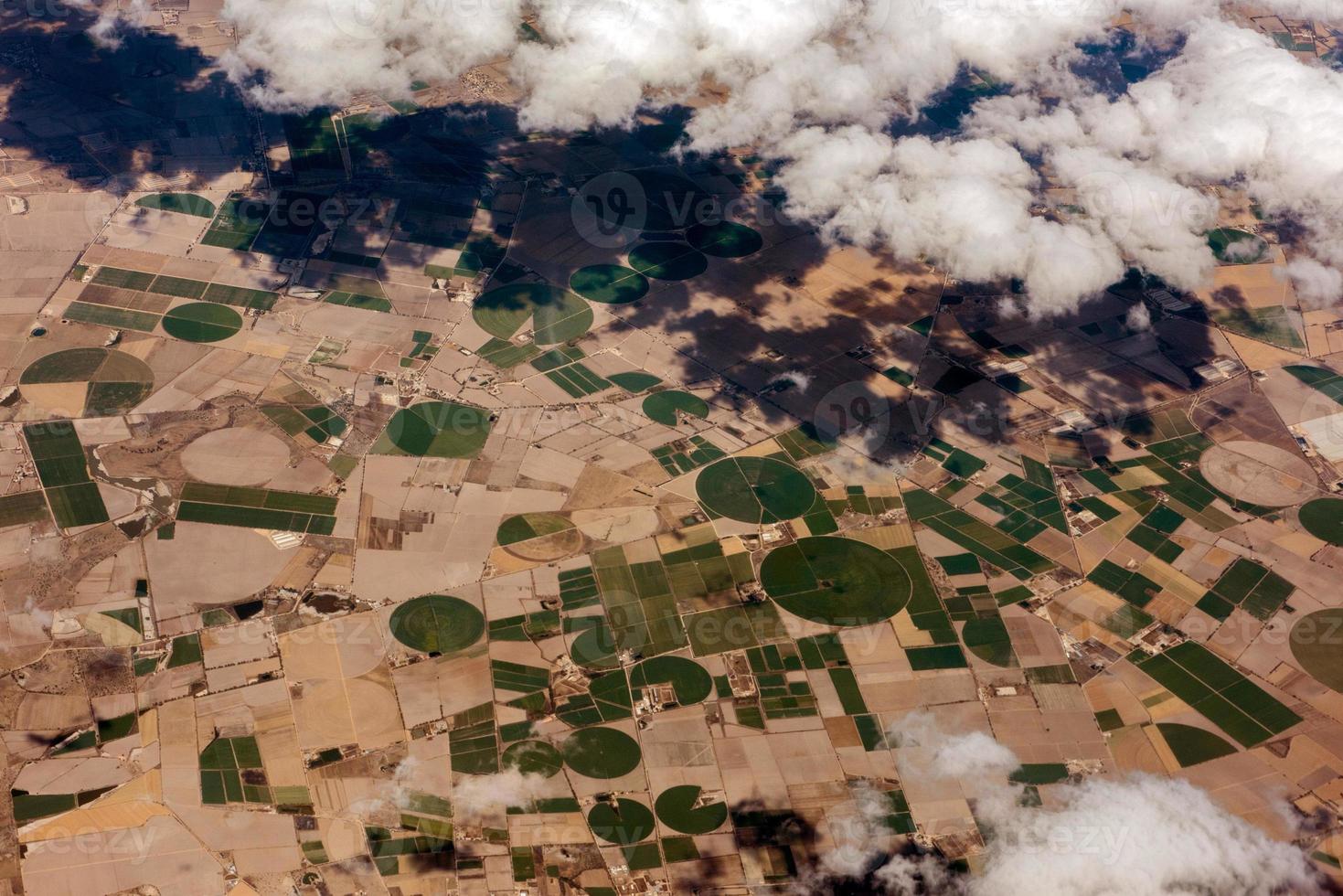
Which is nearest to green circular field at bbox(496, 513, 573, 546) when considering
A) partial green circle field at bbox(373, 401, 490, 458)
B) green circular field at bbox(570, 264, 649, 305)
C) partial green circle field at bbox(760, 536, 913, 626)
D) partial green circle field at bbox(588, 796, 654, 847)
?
partial green circle field at bbox(373, 401, 490, 458)

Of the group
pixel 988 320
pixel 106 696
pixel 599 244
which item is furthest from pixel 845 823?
pixel 599 244

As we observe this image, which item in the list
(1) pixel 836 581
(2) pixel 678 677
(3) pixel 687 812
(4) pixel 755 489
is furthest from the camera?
(4) pixel 755 489

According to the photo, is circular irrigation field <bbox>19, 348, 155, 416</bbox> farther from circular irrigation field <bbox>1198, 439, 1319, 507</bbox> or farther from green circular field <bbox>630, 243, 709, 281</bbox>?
circular irrigation field <bbox>1198, 439, 1319, 507</bbox>

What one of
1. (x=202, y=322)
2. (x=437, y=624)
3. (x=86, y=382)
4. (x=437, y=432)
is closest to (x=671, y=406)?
(x=437, y=432)

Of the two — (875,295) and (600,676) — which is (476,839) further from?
(875,295)

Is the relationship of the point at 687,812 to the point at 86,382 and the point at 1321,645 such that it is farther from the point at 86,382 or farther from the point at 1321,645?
the point at 86,382

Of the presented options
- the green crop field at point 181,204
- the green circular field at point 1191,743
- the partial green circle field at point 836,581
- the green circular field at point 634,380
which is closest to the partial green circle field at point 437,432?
the green circular field at point 634,380
